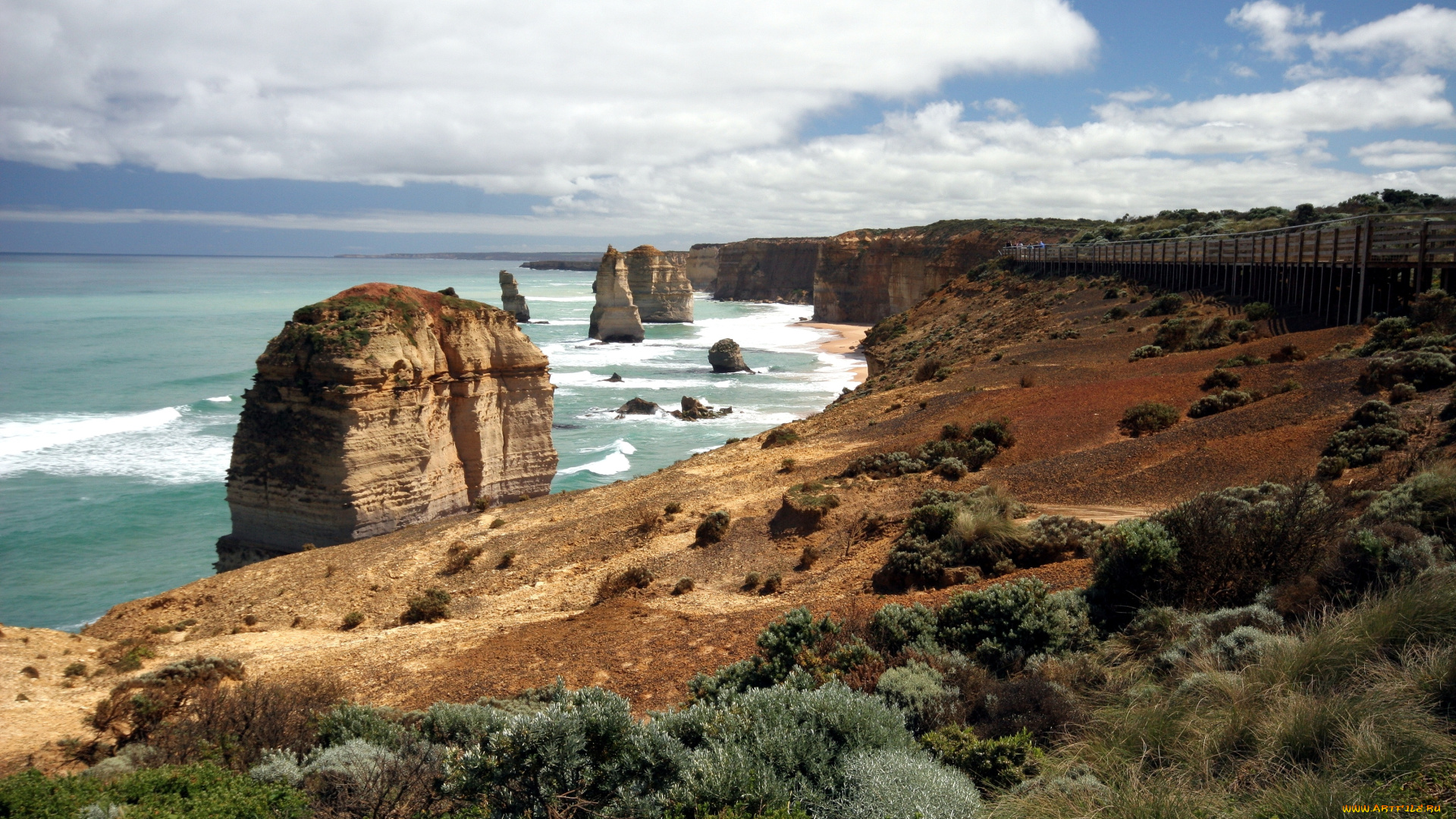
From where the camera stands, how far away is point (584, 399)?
4738 centimetres

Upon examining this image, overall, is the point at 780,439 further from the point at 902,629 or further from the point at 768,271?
the point at 768,271

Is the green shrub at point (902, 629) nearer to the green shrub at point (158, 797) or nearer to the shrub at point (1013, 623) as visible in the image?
the shrub at point (1013, 623)

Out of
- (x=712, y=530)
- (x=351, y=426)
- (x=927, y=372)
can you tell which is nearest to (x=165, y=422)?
(x=351, y=426)

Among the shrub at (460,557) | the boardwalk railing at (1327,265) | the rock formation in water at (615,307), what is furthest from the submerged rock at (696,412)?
the rock formation in water at (615,307)

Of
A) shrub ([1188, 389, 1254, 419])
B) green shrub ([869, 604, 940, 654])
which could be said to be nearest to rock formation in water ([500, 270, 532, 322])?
shrub ([1188, 389, 1254, 419])

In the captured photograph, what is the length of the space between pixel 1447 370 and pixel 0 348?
289 ft

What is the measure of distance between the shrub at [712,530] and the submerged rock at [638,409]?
28.1 meters

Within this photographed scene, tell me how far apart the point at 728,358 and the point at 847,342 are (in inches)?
817

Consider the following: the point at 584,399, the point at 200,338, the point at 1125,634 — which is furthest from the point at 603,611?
the point at 200,338

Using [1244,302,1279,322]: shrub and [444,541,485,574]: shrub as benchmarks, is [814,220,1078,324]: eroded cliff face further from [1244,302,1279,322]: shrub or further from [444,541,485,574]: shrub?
[444,541,485,574]: shrub

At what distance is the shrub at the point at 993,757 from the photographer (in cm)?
464

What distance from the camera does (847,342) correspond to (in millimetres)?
75375

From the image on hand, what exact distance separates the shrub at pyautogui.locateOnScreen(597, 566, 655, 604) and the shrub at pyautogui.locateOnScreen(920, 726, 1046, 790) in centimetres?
783

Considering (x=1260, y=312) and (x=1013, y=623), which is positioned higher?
(x=1260, y=312)
